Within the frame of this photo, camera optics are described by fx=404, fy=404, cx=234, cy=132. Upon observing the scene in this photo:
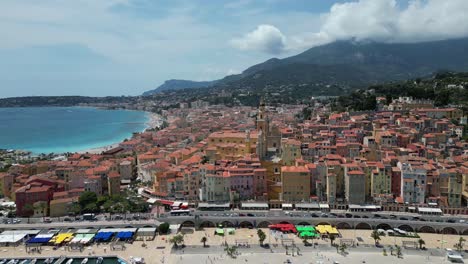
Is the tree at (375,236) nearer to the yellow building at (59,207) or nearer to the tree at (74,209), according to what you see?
the tree at (74,209)

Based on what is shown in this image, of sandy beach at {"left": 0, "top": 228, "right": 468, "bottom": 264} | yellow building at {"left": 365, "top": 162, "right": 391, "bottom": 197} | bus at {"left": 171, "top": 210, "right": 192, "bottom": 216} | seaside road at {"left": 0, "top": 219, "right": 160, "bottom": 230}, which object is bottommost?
sandy beach at {"left": 0, "top": 228, "right": 468, "bottom": 264}

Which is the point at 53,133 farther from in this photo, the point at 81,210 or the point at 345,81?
the point at 345,81

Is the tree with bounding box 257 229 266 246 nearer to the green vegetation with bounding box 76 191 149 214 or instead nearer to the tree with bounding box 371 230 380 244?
the tree with bounding box 371 230 380 244

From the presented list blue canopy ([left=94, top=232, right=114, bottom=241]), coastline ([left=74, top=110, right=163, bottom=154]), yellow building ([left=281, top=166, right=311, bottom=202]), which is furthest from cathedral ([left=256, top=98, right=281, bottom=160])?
coastline ([left=74, top=110, right=163, bottom=154])

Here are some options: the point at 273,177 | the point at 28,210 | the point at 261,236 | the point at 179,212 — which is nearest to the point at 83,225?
the point at 28,210

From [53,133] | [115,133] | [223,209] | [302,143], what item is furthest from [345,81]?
[223,209]

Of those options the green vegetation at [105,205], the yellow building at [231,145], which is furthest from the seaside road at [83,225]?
the yellow building at [231,145]

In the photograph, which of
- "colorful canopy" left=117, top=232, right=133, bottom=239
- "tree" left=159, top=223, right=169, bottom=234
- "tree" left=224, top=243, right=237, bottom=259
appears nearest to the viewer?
"tree" left=224, top=243, right=237, bottom=259
